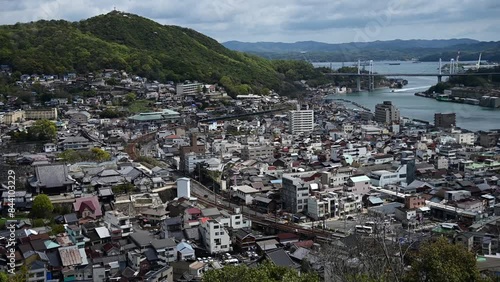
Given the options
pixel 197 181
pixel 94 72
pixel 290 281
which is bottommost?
pixel 197 181

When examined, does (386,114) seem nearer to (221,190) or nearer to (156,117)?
(156,117)

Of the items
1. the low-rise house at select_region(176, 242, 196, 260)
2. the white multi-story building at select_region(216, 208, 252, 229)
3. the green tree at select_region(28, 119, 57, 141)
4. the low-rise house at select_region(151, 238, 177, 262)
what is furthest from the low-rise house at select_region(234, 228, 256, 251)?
the green tree at select_region(28, 119, 57, 141)

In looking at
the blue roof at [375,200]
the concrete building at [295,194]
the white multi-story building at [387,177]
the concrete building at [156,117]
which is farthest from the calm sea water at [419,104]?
the concrete building at [295,194]

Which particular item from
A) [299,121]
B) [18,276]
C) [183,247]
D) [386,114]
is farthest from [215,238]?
[386,114]

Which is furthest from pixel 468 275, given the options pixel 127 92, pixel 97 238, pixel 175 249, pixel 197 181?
pixel 127 92

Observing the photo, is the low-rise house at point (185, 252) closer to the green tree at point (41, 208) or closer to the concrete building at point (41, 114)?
the green tree at point (41, 208)

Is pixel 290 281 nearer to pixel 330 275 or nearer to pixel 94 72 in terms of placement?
pixel 330 275
